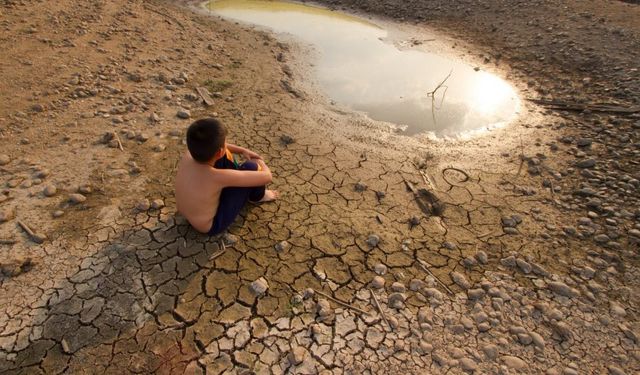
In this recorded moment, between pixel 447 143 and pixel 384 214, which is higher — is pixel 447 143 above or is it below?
above

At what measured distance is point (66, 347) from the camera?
2.30 m

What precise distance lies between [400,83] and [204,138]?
4177mm

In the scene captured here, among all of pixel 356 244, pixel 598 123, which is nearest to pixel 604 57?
pixel 598 123

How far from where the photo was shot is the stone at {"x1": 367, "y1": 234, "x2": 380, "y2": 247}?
3.15 metres

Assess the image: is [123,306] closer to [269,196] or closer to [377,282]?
[269,196]

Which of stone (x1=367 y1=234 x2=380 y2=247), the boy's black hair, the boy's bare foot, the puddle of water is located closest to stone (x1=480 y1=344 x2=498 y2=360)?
stone (x1=367 y1=234 x2=380 y2=247)

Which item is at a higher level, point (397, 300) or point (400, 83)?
point (400, 83)

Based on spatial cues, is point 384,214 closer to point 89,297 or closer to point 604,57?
point 89,297

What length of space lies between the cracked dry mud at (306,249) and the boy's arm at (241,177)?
46 cm

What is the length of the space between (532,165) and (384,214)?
1.97 metres

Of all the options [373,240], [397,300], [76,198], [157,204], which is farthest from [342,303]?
[76,198]

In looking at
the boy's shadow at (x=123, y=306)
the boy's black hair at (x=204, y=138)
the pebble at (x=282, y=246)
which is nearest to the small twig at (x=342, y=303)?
the pebble at (x=282, y=246)

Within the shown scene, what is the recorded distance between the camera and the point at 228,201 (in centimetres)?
296

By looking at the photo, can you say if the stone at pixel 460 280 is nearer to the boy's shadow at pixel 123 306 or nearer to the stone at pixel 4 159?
the boy's shadow at pixel 123 306
